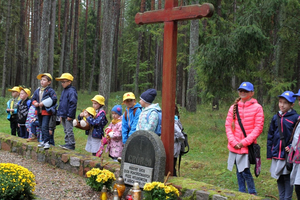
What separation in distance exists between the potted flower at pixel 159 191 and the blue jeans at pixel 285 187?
1.58m

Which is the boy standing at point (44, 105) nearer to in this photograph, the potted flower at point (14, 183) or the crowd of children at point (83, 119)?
the crowd of children at point (83, 119)

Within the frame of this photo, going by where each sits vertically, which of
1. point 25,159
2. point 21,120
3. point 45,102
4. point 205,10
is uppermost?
point 205,10

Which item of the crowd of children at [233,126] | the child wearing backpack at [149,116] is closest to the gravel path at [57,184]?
the crowd of children at [233,126]

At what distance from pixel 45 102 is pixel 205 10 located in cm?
414

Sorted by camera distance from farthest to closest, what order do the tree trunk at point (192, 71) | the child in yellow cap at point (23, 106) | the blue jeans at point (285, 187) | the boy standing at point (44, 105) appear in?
the tree trunk at point (192, 71) → the child in yellow cap at point (23, 106) → the boy standing at point (44, 105) → the blue jeans at point (285, 187)

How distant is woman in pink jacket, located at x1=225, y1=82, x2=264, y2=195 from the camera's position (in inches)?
175

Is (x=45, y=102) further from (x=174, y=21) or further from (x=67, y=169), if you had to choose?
(x=174, y=21)

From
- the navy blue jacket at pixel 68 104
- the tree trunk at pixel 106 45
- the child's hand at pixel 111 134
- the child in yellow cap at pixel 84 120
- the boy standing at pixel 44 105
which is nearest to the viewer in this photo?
the child's hand at pixel 111 134

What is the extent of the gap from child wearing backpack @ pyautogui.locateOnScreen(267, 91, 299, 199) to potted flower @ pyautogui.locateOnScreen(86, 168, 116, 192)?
2.47 meters

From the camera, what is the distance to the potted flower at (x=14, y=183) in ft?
13.4

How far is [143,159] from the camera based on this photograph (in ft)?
15.1

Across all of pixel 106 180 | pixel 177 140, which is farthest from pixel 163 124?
pixel 106 180

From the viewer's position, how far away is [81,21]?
37844 mm

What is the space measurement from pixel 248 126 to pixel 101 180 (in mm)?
2399
